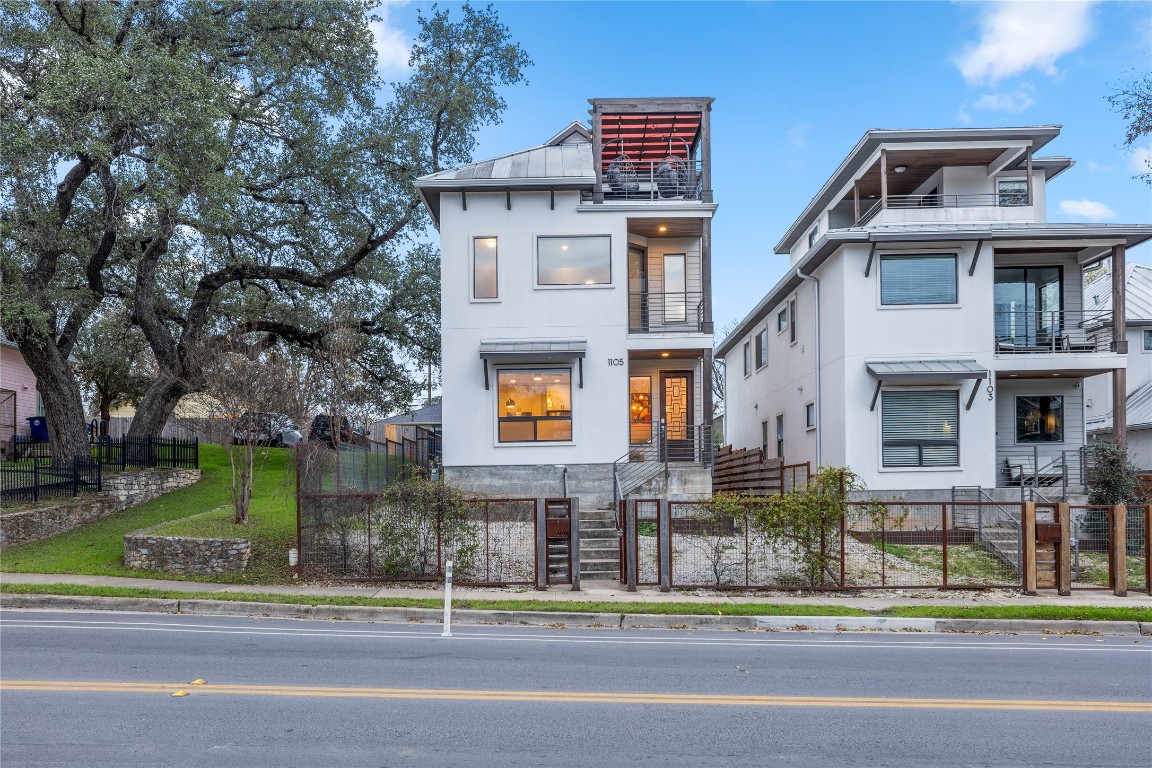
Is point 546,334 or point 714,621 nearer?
point 714,621

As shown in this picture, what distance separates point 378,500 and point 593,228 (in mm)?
9941

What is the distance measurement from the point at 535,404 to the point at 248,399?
6892mm

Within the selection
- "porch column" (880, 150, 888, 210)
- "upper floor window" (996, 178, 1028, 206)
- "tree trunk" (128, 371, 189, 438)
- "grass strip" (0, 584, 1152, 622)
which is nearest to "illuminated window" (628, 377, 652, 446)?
"porch column" (880, 150, 888, 210)

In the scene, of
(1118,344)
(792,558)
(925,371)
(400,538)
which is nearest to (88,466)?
(400,538)

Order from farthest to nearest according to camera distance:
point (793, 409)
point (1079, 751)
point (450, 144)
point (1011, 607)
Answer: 1. point (450, 144)
2. point (793, 409)
3. point (1011, 607)
4. point (1079, 751)

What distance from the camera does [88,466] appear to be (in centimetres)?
2030

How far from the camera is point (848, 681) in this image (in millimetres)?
8477

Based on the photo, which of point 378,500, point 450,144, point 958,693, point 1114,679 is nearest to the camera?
point 958,693

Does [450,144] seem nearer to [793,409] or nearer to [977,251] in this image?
[793,409]

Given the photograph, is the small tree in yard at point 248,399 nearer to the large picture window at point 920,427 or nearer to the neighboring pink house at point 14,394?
the large picture window at point 920,427

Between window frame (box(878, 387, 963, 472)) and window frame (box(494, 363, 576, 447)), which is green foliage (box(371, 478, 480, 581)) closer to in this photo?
window frame (box(494, 363, 576, 447))

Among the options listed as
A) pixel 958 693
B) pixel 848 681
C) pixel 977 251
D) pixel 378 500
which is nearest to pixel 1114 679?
pixel 958 693

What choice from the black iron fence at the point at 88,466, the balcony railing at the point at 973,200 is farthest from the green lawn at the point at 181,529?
the balcony railing at the point at 973,200

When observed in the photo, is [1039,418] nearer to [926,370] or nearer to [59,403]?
[926,370]
